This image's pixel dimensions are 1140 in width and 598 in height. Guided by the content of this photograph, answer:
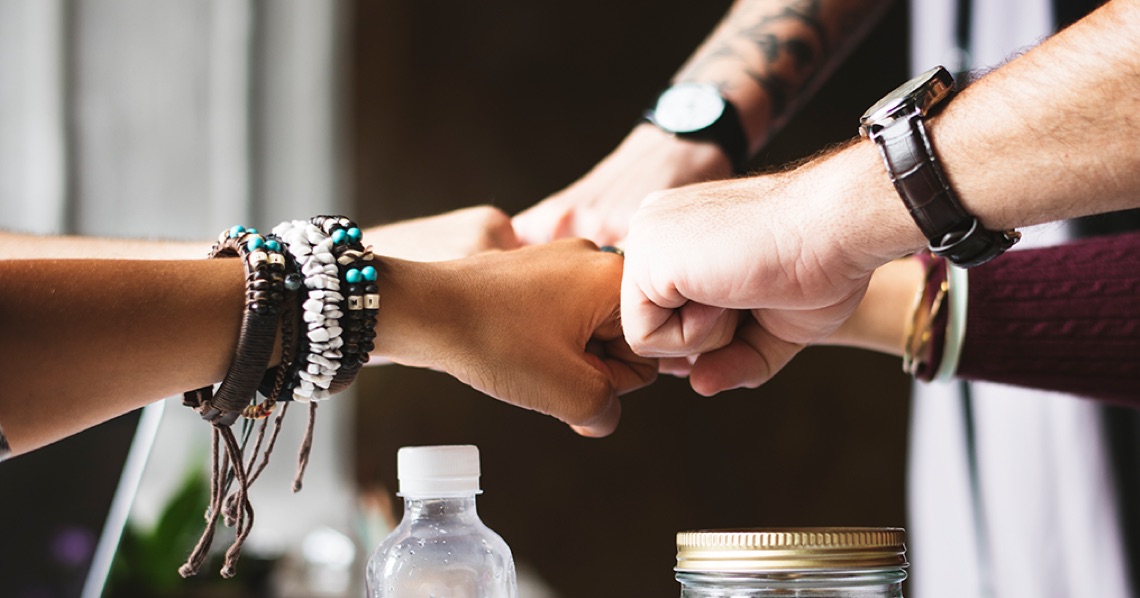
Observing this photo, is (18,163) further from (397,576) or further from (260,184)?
(397,576)

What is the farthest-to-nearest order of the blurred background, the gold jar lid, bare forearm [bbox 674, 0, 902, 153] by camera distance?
the blurred background → bare forearm [bbox 674, 0, 902, 153] → the gold jar lid

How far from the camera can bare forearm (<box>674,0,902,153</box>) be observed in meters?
1.20

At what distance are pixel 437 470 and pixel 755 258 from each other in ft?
0.79

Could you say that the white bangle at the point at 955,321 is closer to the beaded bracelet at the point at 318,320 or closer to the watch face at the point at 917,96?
the watch face at the point at 917,96

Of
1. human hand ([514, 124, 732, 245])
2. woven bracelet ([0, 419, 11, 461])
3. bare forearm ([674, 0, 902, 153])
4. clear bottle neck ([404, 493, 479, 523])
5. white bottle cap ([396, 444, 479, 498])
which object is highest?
bare forearm ([674, 0, 902, 153])

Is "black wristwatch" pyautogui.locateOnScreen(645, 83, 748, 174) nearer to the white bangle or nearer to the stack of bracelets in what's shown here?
the white bangle

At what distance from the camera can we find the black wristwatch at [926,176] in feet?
1.83

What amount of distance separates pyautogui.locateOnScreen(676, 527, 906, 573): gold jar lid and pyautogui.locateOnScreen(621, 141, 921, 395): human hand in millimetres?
190

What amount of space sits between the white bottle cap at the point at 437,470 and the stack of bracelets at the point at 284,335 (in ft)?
0.28

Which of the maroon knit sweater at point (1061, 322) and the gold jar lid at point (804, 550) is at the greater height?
the maroon knit sweater at point (1061, 322)

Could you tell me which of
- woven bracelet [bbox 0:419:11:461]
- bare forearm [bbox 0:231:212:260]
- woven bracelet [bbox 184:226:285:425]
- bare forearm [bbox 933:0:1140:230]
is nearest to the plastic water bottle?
woven bracelet [bbox 184:226:285:425]

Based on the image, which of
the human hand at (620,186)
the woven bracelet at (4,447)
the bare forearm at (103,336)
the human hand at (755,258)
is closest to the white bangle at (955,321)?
the human hand at (755,258)

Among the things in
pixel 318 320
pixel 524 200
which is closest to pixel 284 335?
pixel 318 320

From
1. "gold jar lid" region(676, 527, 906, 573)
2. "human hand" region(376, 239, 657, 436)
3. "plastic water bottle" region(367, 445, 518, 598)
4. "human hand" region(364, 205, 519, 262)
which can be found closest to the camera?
"gold jar lid" region(676, 527, 906, 573)
